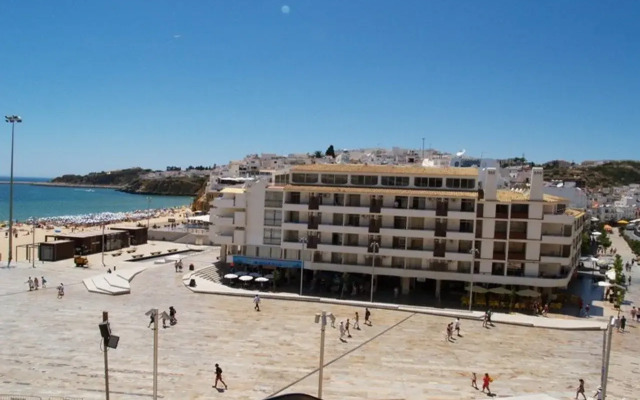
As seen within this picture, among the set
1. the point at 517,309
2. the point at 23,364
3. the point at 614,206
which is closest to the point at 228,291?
the point at 23,364

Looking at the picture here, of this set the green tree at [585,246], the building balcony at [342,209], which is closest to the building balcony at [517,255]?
the building balcony at [342,209]

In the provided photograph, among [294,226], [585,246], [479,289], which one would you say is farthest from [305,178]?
[585,246]

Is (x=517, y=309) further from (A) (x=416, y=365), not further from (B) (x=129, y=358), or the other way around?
(B) (x=129, y=358)

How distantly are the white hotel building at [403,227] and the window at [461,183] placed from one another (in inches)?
3.9

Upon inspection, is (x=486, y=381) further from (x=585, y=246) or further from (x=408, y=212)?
(x=585, y=246)

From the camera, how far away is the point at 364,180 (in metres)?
54.7

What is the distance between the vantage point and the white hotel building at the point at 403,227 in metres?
49.3

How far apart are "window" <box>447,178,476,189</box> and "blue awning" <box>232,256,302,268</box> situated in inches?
688

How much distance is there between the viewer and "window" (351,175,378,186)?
54331mm

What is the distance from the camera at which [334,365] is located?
3028cm

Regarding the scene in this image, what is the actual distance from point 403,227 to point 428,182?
18.3 feet

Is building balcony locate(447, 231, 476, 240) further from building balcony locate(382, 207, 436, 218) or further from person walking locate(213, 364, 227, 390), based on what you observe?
person walking locate(213, 364, 227, 390)

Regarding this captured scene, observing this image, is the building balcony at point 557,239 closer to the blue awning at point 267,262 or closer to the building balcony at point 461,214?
the building balcony at point 461,214

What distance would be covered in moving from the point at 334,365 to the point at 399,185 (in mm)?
26925
